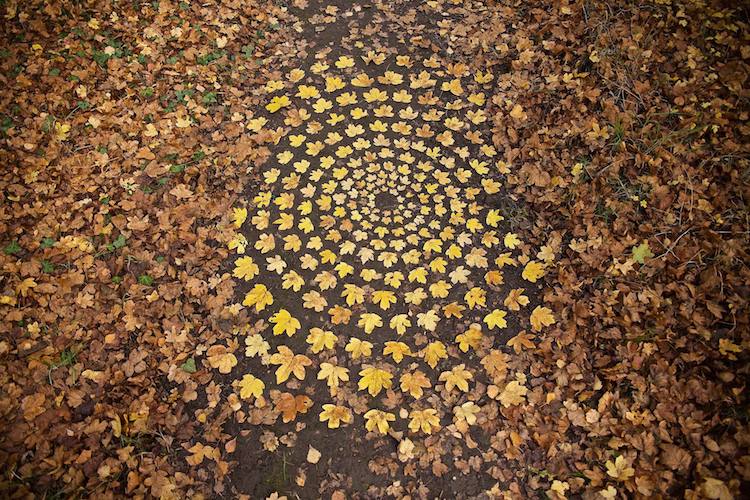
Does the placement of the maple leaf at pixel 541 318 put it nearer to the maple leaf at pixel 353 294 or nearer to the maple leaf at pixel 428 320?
the maple leaf at pixel 428 320

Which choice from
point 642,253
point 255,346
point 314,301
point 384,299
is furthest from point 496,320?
point 255,346

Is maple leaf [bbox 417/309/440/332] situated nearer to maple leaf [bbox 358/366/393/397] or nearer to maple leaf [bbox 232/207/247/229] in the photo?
maple leaf [bbox 358/366/393/397]

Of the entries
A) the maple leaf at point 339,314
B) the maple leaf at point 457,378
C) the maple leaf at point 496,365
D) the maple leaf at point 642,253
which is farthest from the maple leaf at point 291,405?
the maple leaf at point 642,253

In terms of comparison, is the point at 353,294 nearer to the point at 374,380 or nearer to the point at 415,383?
the point at 374,380

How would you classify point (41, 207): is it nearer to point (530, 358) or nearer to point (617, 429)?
point (530, 358)

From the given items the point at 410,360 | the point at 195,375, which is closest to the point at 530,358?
the point at 410,360
